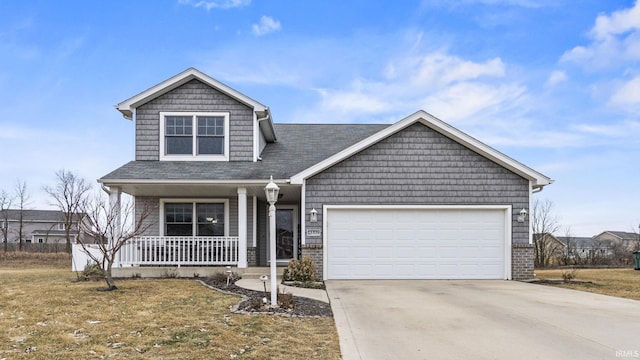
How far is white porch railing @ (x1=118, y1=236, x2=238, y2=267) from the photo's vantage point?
1382 centimetres

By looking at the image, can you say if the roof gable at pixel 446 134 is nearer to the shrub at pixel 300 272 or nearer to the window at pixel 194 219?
the shrub at pixel 300 272

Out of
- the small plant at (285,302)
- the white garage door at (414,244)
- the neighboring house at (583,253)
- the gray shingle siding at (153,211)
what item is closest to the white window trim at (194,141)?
the gray shingle siding at (153,211)

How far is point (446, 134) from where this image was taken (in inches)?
533

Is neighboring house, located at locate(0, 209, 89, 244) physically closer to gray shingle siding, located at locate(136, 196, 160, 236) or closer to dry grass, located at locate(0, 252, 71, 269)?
dry grass, located at locate(0, 252, 71, 269)

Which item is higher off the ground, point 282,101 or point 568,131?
point 282,101

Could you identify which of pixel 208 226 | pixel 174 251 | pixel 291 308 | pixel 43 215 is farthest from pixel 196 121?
pixel 43 215

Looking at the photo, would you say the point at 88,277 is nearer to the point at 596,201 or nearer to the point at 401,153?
the point at 401,153

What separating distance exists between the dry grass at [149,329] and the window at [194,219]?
506 cm

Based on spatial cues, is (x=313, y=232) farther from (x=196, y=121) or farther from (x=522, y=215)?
(x=522, y=215)

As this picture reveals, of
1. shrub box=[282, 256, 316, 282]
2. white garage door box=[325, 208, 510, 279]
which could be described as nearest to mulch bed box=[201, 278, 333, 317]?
shrub box=[282, 256, 316, 282]

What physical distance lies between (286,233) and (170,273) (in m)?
4.53

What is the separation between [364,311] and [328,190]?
17.7 feet

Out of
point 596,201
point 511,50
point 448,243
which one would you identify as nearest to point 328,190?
point 448,243

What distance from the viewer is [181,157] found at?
48.3ft
